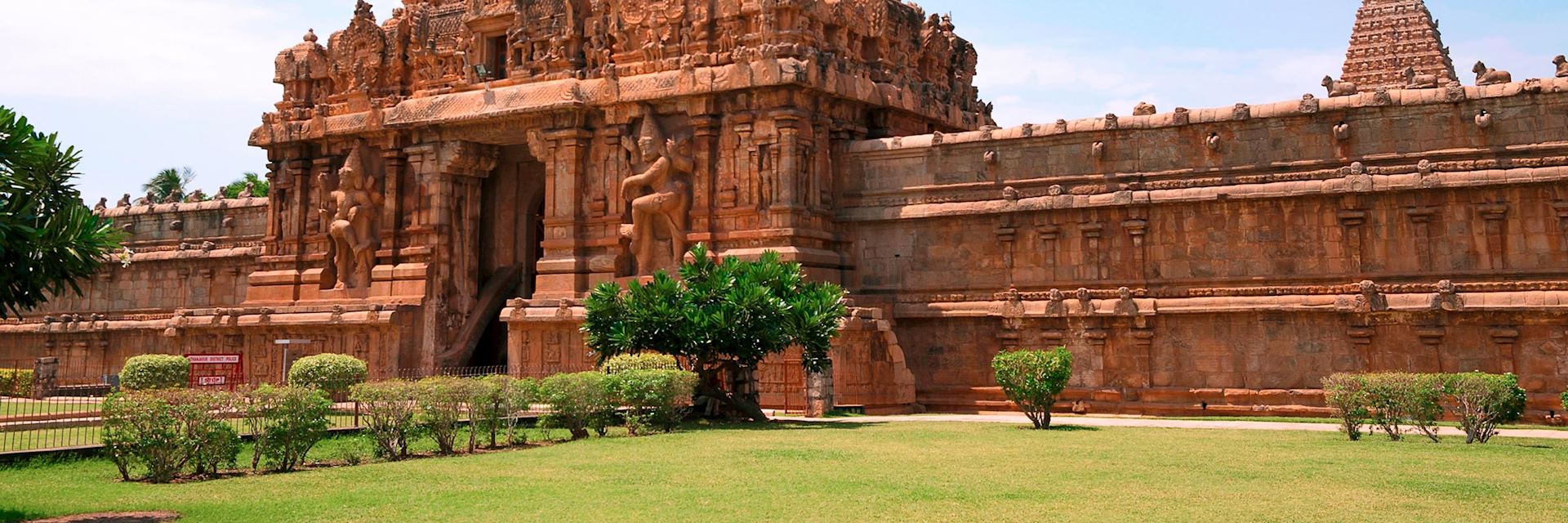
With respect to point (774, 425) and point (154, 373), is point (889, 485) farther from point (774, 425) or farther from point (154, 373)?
point (154, 373)

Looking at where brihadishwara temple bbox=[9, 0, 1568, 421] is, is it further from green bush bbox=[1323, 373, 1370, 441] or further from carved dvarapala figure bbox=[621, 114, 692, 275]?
green bush bbox=[1323, 373, 1370, 441]

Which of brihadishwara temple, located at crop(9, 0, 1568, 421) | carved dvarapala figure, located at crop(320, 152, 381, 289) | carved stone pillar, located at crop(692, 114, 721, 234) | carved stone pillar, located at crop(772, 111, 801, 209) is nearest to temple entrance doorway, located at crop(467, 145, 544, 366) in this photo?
brihadishwara temple, located at crop(9, 0, 1568, 421)

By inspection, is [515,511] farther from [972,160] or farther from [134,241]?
[134,241]

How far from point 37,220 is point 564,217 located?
690 inches

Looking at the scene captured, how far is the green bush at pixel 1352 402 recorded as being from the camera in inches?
683

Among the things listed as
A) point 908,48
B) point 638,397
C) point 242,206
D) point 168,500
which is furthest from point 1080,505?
point 242,206

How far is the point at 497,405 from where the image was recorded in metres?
17.7

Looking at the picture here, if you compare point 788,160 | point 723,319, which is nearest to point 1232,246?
point 788,160

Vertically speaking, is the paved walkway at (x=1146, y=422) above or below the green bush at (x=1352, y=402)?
below

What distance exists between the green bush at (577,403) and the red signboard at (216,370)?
431 inches

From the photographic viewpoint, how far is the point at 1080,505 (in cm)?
1125

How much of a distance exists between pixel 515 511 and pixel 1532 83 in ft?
59.2

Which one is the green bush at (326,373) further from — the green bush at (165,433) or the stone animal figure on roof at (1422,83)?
the stone animal figure on roof at (1422,83)

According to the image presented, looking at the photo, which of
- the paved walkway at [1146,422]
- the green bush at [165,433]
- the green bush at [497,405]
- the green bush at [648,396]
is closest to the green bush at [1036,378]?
the paved walkway at [1146,422]
